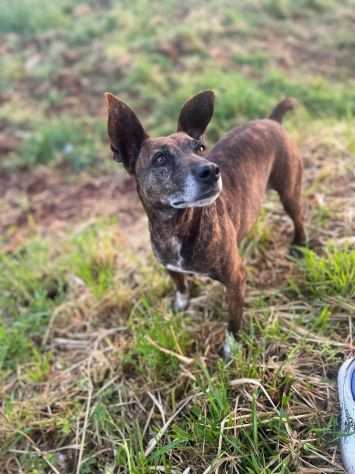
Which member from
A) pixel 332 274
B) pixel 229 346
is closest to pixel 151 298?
pixel 229 346

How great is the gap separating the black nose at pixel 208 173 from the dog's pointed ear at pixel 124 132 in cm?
43

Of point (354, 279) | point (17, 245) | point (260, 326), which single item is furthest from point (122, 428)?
point (17, 245)

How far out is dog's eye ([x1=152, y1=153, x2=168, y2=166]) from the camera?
1920 millimetres

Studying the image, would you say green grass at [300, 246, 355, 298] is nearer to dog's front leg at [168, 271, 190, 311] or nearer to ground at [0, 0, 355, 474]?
ground at [0, 0, 355, 474]

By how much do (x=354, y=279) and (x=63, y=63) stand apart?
4.84 m

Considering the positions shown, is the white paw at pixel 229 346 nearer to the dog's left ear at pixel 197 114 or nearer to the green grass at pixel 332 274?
the green grass at pixel 332 274

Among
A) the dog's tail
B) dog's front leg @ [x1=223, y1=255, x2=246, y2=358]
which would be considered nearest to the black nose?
dog's front leg @ [x1=223, y1=255, x2=246, y2=358]

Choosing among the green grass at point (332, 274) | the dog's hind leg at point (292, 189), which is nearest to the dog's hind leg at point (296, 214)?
the dog's hind leg at point (292, 189)

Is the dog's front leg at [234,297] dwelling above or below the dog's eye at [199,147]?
below

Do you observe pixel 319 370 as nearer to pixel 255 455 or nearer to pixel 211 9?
pixel 255 455

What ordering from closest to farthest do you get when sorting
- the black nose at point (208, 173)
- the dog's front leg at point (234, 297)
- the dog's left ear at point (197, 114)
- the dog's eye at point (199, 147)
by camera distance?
1. the black nose at point (208, 173)
2. the dog's eye at point (199, 147)
3. the dog's left ear at point (197, 114)
4. the dog's front leg at point (234, 297)

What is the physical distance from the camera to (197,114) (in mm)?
2158

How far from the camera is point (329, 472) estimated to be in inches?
71.6

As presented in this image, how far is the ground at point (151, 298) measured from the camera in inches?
79.6
